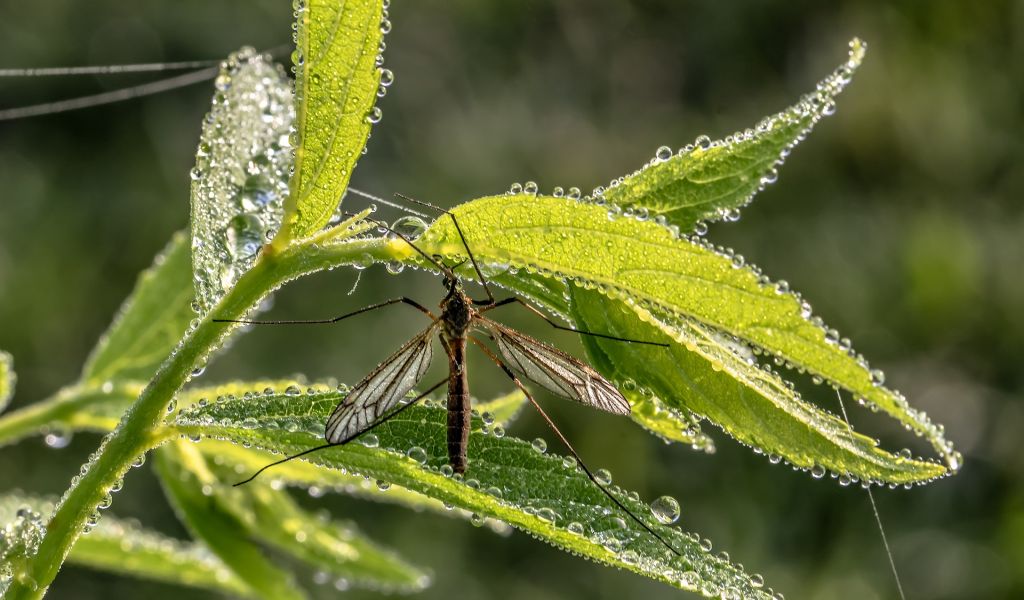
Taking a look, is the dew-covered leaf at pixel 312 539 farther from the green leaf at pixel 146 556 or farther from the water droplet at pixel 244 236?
the water droplet at pixel 244 236

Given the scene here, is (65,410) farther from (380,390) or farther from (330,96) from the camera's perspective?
(330,96)

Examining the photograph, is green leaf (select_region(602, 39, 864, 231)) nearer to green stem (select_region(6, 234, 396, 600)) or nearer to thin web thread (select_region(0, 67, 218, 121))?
green stem (select_region(6, 234, 396, 600))

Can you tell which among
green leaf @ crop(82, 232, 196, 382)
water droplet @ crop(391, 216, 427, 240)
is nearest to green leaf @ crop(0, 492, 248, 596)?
green leaf @ crop(82, 232, 196, 382)

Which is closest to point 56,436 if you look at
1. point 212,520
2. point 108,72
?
point 212,520

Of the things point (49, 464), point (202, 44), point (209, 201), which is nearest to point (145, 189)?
point (202, 44)

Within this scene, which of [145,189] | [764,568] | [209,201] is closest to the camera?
[209,201]

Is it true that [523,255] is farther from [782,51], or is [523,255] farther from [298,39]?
[782,51]
